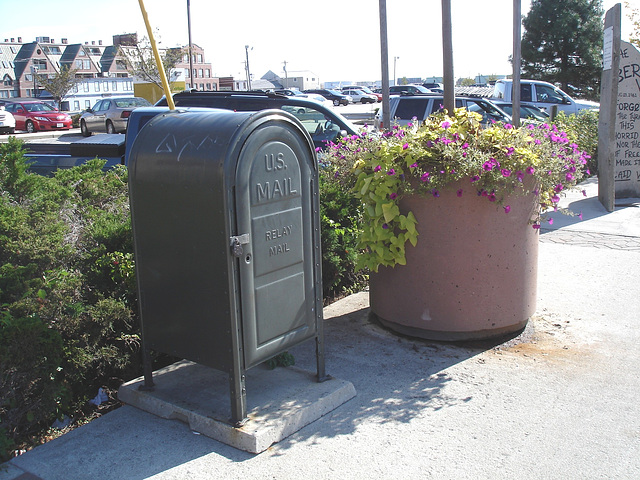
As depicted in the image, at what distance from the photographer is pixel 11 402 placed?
10.5ft

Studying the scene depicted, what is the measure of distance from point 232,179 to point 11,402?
1587 millimetres

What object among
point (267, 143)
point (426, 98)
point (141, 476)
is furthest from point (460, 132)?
point (426, 98)

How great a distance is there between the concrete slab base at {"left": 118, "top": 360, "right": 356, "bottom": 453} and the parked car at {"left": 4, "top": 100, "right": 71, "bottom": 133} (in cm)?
3065

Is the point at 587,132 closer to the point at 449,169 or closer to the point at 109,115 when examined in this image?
the point at 449,169

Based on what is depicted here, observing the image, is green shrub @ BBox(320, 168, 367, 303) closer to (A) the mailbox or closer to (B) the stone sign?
(A) the mailbox

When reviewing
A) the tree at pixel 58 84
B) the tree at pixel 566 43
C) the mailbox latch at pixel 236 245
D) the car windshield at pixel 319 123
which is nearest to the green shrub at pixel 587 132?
the car windshield at pixel 319 123

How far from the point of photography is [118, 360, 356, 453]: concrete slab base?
3305 mm

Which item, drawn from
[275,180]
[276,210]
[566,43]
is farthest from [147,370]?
[566,43]

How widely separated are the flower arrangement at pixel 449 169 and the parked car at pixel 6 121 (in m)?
28.9

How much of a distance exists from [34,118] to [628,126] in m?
28.7

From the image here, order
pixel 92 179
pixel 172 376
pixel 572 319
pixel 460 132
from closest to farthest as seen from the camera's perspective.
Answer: pixel 172 376, pixel 460 132, pixel 572 319, pixel 92 179

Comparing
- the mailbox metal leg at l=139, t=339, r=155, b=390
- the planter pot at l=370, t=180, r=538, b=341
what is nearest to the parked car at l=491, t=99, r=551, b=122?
the planter pot at l=370, t=180, r=538, b=341

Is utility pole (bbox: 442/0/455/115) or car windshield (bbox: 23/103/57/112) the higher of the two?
car windshield (bbox: 23/103/57/112)

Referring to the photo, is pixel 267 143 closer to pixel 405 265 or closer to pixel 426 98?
pixel 405 265
